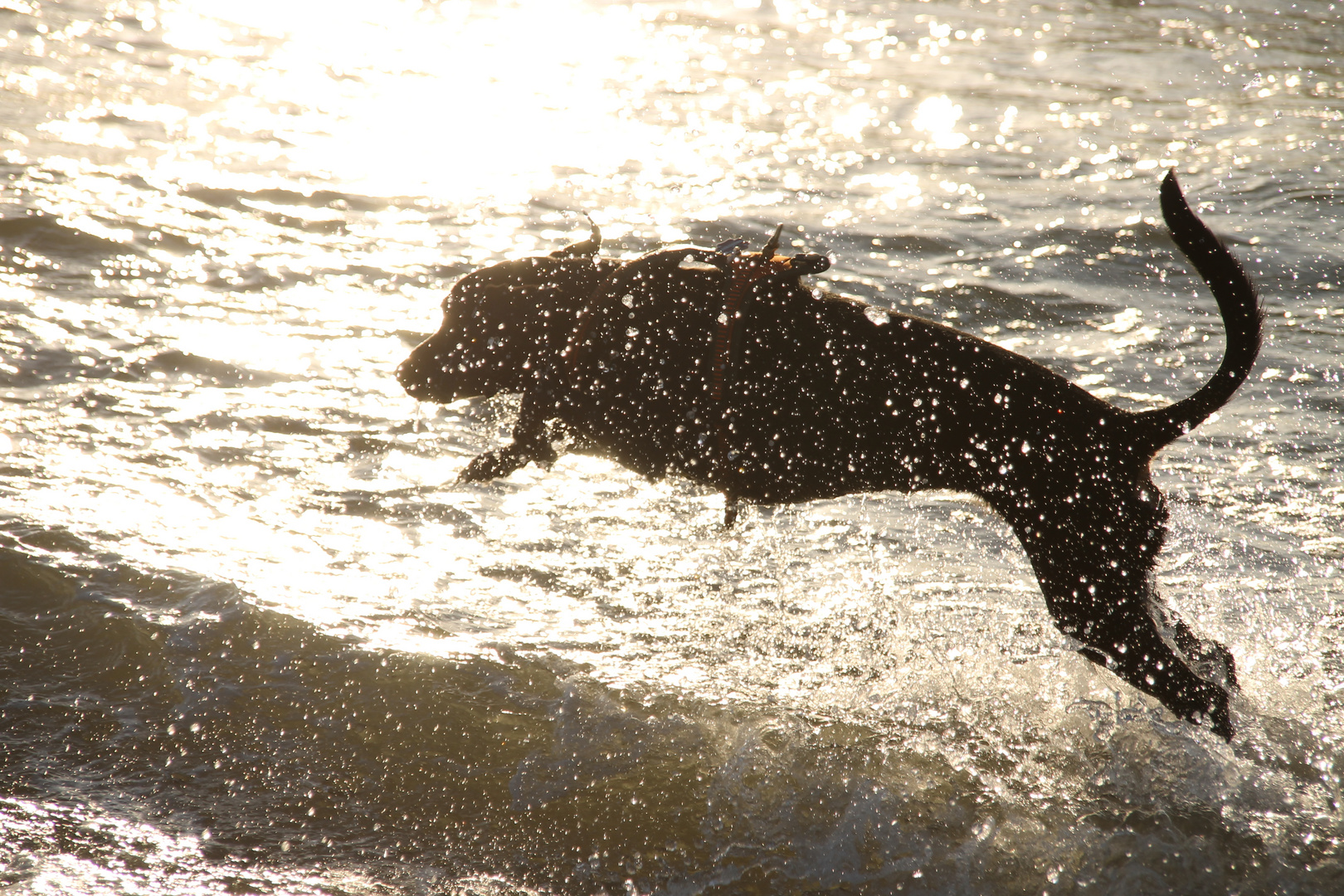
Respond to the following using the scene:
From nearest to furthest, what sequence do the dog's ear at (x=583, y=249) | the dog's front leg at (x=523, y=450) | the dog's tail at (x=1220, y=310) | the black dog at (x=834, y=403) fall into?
the dog's tail at (x=1220, y=310) → the black dog at (x=834, y=403) → the dog's front leg at (x=523, y=450) → the dog's ear at (x=583, y=249)

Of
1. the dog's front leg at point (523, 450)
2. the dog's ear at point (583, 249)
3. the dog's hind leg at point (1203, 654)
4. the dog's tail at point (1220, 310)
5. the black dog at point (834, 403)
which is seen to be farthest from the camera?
the dog's ear at point (583, 249)

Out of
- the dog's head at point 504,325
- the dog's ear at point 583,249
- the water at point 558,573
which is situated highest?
the dog's ear at point 583,249

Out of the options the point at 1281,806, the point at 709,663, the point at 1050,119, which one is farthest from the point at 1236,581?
the point at 1050,119

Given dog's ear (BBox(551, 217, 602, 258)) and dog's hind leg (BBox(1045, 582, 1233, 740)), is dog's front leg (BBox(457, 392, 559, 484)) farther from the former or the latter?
dog's hind leg (BBox(1045, 582, 1233, 740))

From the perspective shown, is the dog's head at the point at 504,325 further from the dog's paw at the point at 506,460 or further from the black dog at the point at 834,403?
the dog's paw at the point at 506,460

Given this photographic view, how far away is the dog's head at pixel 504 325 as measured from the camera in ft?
12.2

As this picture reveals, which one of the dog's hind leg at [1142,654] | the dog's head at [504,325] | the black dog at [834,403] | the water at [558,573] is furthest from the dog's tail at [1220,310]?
the dog's head at [504,325]

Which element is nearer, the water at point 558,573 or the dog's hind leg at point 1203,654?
the water at point 558,573

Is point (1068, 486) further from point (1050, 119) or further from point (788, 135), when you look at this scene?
point (1050, 119)

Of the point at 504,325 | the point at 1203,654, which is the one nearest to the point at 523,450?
the point at 504,325

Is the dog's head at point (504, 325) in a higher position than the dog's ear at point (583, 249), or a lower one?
lower

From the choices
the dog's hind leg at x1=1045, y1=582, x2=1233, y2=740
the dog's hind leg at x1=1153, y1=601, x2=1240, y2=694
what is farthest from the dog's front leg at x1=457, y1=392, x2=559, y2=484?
the dog's hind leg at x1=1153, y1=601, x2=1240, y2=694

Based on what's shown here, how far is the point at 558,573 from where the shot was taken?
4242 millimetres

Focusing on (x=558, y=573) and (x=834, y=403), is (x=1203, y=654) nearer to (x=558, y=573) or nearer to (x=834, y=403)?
(x=834, y=403)
